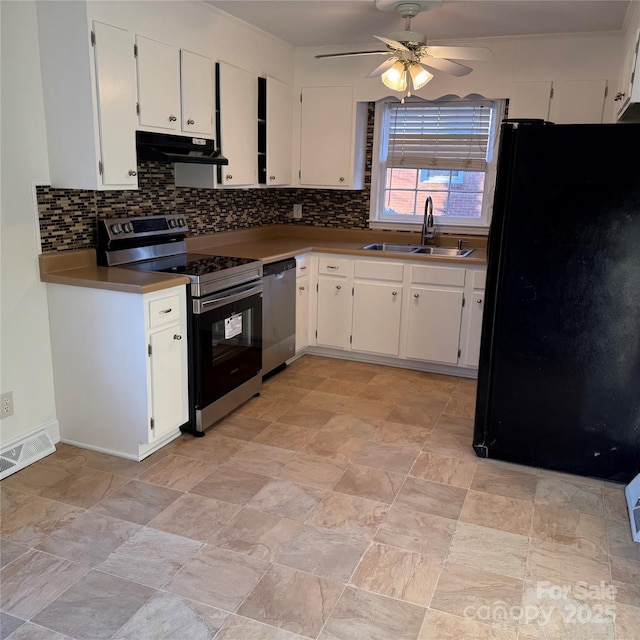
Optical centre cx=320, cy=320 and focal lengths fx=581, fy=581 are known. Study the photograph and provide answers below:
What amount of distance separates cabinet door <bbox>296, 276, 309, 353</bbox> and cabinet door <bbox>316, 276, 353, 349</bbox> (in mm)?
103

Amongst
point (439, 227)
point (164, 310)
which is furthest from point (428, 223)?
point (164, 310)

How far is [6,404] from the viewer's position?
274 centimetres

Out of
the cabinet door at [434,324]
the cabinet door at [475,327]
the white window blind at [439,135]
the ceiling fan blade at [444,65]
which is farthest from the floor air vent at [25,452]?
the white window blind at [439,135]

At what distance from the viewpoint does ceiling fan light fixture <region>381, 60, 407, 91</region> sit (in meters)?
3.19

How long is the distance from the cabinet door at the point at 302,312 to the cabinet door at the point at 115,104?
5.39 feet

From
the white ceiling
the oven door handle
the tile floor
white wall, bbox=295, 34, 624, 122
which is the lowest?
the tile floor

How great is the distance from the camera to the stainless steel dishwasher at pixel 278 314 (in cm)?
380

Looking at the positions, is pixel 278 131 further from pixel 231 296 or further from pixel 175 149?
pixel 231 296

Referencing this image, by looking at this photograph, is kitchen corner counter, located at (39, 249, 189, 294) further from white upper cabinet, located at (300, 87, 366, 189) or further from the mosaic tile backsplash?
white upper cabinet, located at (300, 87, 366, 189)

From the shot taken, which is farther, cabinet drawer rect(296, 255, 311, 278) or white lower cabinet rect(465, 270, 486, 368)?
cabinet drawer rect(296, 255, 311, 278)

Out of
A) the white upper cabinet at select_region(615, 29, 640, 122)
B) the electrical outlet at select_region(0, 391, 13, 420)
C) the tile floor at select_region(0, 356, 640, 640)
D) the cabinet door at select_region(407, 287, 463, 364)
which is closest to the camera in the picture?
the tile floor at select_region(0, 356, 640, 640)

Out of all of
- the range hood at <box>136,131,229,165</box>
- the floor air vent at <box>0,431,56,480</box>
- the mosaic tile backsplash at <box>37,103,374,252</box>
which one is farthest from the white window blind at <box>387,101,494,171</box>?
the floor air vent at <box>0,431,56,480</box>

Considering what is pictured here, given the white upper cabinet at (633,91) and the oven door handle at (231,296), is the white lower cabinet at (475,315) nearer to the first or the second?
the white upper cabinet at (633,91)

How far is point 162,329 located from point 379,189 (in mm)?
2547
